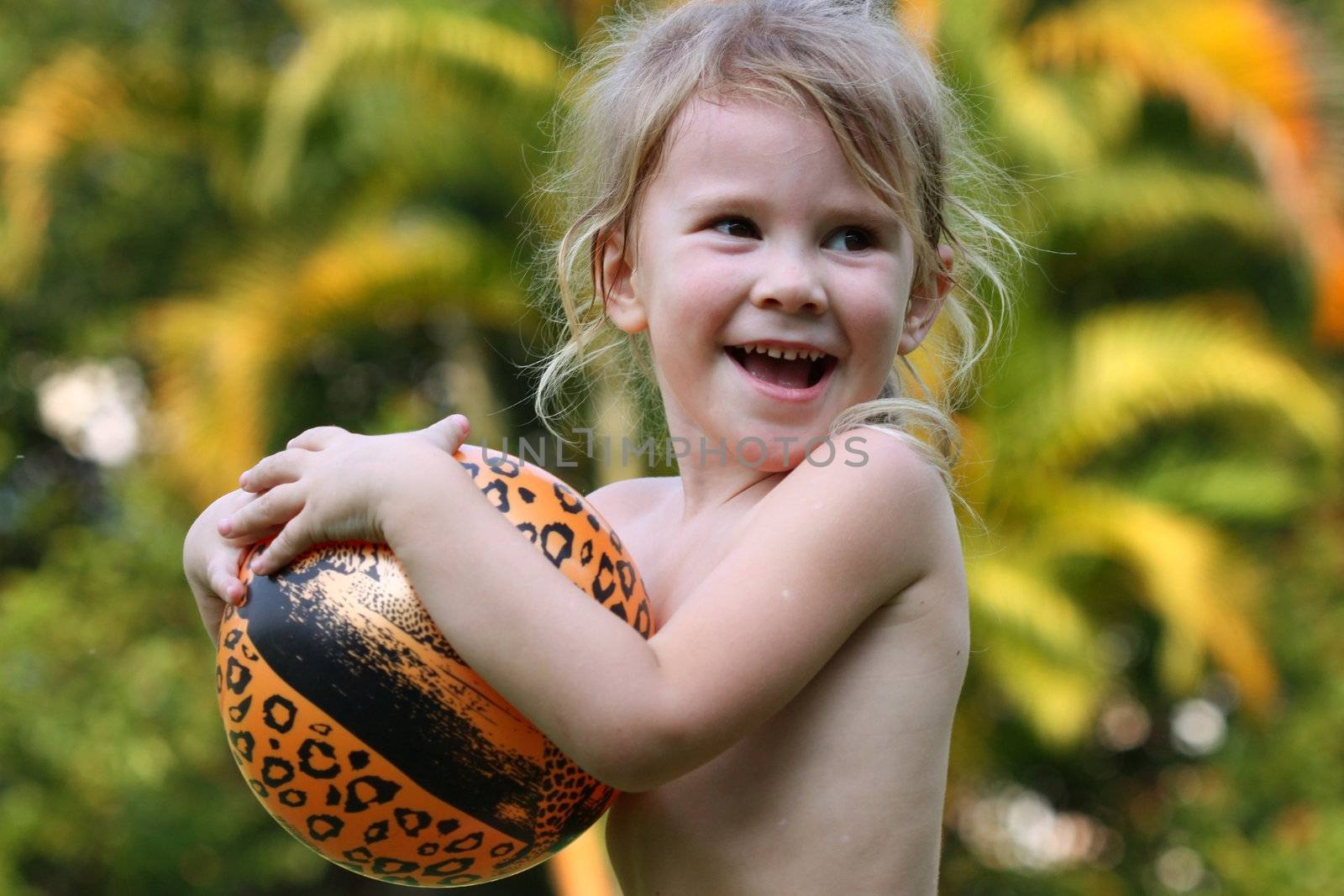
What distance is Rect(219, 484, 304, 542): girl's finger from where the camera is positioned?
7.77 ft

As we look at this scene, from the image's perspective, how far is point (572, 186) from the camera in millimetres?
3285

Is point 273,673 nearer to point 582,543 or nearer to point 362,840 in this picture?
point 362,840

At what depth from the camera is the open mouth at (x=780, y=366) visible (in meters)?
2.56

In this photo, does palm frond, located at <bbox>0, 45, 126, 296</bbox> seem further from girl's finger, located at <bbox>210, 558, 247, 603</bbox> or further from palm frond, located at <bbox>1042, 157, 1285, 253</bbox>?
girl's finger, located at <bbox>210, 558, 247, 603</bbox>

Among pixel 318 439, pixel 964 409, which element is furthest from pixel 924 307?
pixel 964 409

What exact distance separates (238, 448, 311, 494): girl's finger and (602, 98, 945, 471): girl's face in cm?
63

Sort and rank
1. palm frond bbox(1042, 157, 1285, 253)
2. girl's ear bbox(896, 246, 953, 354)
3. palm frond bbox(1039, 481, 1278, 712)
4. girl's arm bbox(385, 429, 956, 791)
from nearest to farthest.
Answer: girl's arm bbox(385, 429, 956, 791)
girl's ear bbox(896, 246, 953, 354)
palm frond bbox(1039, 481, 1278, 712)
palm frond bbox(1042, 157, 1285, 253)

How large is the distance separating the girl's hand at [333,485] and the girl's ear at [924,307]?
0.84 metres

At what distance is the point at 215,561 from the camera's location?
99.7 inches

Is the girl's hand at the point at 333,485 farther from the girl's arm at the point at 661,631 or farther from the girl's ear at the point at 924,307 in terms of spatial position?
the girl's ear at the point at 924,307

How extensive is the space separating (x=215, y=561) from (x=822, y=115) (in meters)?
1.19

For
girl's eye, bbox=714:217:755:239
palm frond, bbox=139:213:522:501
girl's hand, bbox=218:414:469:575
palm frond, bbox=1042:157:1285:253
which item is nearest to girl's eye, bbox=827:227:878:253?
girl's eye, bbox=714:217:755:239

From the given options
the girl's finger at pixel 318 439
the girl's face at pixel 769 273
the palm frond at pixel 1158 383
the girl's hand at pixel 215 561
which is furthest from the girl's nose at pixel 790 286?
the palm frond at pixel 1158 383

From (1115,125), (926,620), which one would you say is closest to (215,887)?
(1115,125)
